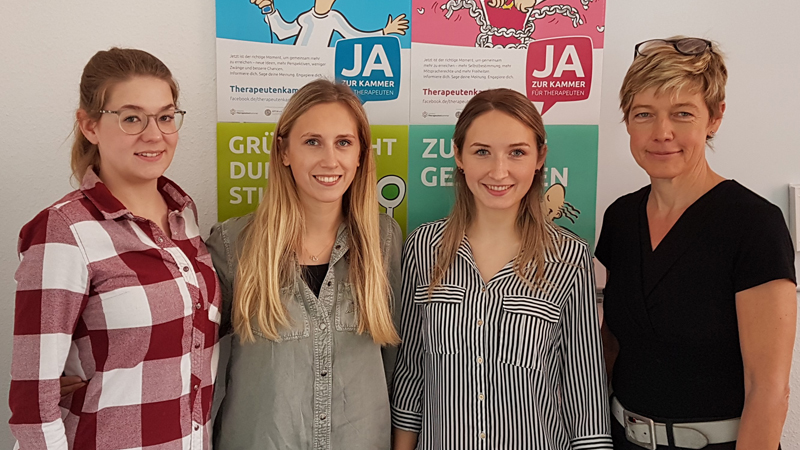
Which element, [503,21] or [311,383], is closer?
[311,383]

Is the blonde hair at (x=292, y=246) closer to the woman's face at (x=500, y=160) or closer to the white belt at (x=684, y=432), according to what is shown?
the woman's face at (x=500, y=160)

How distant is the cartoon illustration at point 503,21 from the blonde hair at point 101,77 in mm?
872

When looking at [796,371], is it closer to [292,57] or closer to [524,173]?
[524,173]

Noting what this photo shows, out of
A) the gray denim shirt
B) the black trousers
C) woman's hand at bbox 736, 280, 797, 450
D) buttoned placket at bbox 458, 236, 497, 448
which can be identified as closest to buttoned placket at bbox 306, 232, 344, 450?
the gray denim shirt

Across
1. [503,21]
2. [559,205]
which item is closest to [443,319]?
[559,205]

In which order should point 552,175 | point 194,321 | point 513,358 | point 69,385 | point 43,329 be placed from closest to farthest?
point 43,329 < point 69,385 < point 194,321 < point 513,358 < point 552,175

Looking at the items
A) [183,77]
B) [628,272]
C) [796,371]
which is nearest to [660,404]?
[628,272]

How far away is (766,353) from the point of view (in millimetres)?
1366

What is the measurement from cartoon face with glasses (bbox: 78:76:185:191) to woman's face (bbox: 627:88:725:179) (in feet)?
4.08

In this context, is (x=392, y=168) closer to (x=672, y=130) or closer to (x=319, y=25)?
(x=319, y=25)

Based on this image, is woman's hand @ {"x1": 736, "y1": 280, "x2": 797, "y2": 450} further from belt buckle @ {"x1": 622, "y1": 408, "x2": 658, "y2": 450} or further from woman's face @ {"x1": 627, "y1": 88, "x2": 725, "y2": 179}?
woman's face @ {"x1": 627, "y1": 88, "x2": 725, "y2": 179}

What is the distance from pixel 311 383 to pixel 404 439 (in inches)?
14.9

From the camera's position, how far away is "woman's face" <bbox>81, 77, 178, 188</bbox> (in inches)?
54.3

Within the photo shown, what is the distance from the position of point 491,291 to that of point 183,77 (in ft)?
4.01
